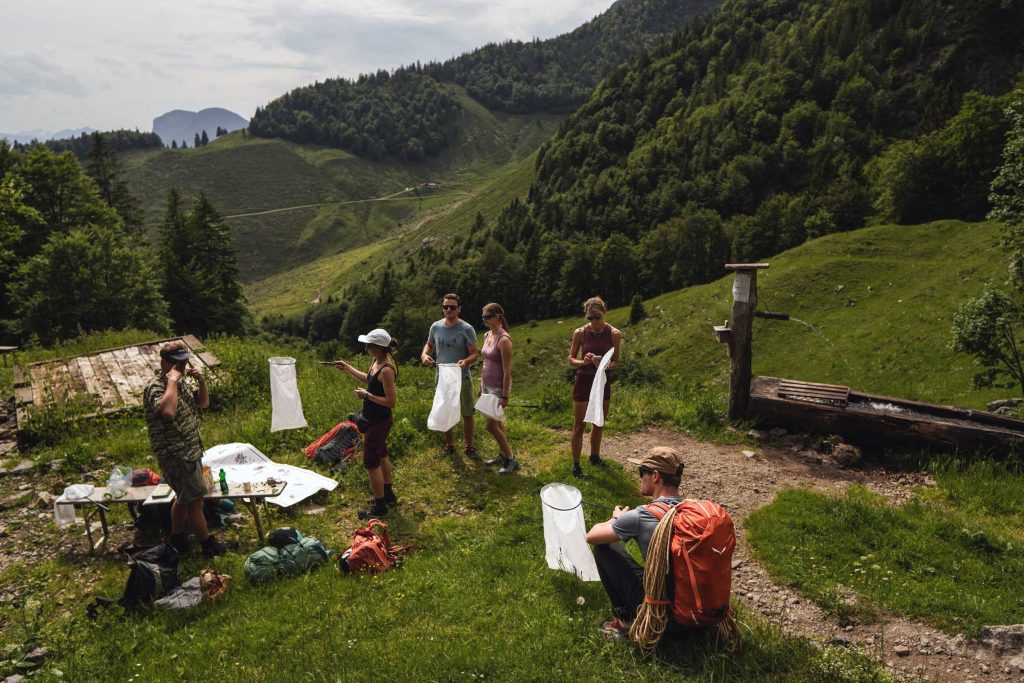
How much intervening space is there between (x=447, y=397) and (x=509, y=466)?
1.69 metres

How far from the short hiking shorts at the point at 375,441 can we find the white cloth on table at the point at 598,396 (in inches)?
121

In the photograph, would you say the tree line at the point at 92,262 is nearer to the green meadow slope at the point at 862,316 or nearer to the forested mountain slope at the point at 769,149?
the green meadow slope at the point at 862,316

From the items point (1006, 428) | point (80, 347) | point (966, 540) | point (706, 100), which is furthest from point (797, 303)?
point (706, 100)

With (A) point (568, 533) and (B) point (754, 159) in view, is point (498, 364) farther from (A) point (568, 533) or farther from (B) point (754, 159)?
(B) point (754, 159)

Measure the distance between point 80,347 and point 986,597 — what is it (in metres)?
22.6

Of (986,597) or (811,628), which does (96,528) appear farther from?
(986,597)

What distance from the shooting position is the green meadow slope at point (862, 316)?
35594 mm

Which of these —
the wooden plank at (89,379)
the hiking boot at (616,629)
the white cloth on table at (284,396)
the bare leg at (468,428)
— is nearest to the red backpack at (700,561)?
the hiking boot at (616,629)

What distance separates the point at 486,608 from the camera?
6.30 metres

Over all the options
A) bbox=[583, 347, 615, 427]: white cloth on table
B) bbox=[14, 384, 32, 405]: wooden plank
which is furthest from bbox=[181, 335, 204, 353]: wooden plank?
bbox=[583, 347, 615, 427]: white cloth on table

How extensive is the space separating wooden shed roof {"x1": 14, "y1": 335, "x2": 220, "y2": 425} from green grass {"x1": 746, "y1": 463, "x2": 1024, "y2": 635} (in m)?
13.9

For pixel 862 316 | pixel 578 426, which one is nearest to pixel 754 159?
pixel 862 316

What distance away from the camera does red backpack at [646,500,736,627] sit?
4.75 metres

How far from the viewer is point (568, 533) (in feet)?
21.4
